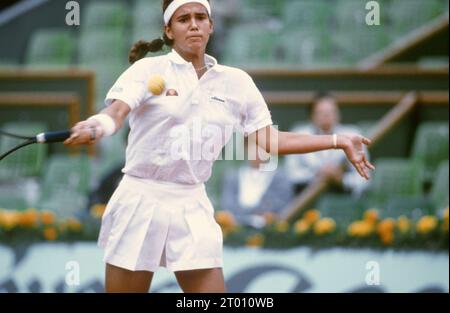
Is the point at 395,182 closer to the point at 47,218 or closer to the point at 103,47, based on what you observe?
the point at 47,218

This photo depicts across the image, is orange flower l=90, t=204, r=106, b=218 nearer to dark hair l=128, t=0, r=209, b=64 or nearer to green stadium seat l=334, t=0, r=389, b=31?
dark hair l=128, t=0, r=209, b=64

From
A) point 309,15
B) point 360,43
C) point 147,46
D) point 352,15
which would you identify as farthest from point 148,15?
point 147,46

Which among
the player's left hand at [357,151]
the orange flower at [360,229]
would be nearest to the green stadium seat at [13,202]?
the orange flower at [360,229]

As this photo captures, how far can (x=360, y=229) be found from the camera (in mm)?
6332

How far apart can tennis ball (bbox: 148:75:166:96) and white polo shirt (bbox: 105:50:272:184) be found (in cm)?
2

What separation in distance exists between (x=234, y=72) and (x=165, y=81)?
325mm

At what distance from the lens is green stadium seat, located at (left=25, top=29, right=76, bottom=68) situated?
10008 mm

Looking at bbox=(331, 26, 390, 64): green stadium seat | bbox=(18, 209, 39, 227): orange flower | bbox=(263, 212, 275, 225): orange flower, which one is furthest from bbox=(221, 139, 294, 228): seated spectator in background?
bbox=(331, 26, 390, 64): green stadium seat

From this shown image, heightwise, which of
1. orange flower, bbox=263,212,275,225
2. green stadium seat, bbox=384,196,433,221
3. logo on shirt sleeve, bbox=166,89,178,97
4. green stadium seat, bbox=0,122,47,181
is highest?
logo on shirt sleeve, bbox=166,89,178,97

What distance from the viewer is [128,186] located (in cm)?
408

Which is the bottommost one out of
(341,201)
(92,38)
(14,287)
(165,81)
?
(14,287)

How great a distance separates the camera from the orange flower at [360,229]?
6328mm

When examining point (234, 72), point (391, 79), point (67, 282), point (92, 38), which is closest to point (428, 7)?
point (391, 79)
